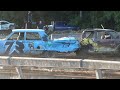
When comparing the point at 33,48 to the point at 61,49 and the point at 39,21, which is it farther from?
the point at 39,21

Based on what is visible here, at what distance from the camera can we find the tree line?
117ft

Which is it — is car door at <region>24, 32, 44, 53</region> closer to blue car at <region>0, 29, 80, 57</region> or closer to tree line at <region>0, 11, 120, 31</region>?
blue car at <region>0, 29, 80, 57</region>

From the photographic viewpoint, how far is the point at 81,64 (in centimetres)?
614

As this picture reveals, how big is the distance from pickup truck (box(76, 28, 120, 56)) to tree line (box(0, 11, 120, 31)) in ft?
66.2

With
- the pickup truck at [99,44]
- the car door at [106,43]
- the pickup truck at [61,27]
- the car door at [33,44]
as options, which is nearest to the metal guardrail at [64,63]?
the car door at [33,44]

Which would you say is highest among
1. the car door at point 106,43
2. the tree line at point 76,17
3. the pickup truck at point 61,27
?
the tree line at point 76,17

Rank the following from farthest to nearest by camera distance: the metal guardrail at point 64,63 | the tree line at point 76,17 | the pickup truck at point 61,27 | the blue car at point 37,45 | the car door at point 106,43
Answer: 1. the pickup truck at point 61,27
2. the tree line at point 76,17
3. the car door at point 106,43
4. the blue car at point 37,45
5. the metal guardrail at point 64,63

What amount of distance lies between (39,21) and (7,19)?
15.2 ft

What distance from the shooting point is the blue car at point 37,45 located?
13.5 meters

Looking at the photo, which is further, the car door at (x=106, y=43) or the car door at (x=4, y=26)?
the car door at (x=4, y=26)

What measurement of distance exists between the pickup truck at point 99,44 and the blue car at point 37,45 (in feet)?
1.68

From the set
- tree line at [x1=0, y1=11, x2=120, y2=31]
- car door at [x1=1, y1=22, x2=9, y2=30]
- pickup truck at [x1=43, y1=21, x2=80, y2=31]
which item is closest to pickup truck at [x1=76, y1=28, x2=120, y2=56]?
tree line at [x1=0, y1=11, x2=120, y2=31]

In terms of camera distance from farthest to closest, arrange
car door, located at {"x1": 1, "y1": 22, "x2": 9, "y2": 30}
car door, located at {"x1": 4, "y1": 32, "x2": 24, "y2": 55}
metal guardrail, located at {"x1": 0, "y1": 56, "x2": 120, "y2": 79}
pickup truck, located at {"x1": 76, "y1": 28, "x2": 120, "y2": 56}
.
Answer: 1. car door, located at {"x1": 1, "y1": 22, "x2": 9, "y2": 30}
2. pickup truck, located at {"x1": 76, "y1": 28, "x2": 120, "y2": 56}
3. car door, located at {"x1": 4, "y1": 32, "x2": 24, "y2": 55}
4. metal guardrail, located at {"x1": 0, "y1": 56, "x2": 120, "y2": 79}

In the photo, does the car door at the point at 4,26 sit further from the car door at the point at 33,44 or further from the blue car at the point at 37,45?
the car door at the point at 33,44
